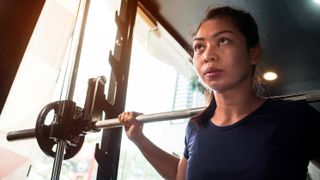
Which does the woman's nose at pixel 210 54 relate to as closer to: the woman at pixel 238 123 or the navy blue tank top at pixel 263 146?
the woman at pixel 238 123

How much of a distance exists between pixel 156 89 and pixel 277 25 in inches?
40.3

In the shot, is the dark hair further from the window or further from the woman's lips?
the window

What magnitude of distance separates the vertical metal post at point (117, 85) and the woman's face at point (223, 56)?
2.16ft

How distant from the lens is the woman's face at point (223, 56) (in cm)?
97

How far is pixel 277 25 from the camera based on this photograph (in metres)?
2.56

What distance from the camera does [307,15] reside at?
8.00ft

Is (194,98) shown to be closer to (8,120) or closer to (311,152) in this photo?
(8,120)

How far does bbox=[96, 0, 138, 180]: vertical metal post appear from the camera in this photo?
1512mm

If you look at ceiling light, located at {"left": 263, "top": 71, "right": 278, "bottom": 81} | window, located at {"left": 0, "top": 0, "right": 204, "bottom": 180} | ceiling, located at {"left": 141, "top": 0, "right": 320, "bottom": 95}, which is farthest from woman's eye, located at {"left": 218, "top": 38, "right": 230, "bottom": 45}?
ceiling light, located at {"left": 263, "top": 71, "right": 278, "bottom": 81}

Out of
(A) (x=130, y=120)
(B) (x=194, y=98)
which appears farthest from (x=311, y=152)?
(B) (x=194, y=98)

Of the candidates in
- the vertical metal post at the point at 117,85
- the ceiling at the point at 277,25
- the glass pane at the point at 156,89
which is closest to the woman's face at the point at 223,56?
the vertical metal post at the point at 117,85

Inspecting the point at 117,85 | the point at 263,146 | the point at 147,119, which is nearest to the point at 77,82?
the point at 117,85

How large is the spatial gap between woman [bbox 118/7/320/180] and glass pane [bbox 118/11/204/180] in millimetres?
760

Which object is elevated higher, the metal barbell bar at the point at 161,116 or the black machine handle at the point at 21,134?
the metal barbell bar at the point at 161,116
